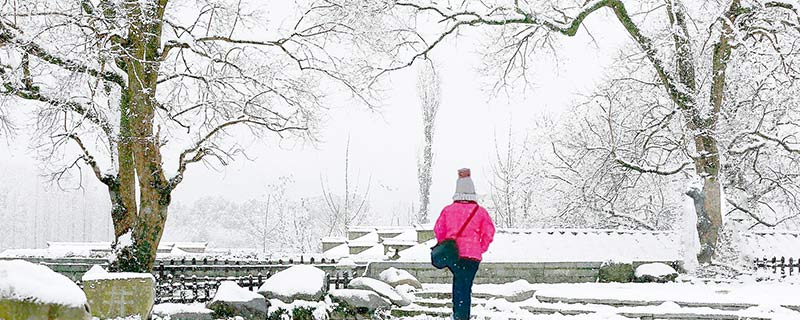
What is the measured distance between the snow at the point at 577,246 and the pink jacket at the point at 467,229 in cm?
870

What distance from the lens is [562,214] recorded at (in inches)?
1003

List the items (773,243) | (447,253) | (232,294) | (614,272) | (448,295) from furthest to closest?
(773,243)
(614,272)
(448,295)
(232,294)
(447,253)

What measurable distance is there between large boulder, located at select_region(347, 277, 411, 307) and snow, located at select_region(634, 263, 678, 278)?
566cm

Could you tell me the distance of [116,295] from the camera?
31.6ft

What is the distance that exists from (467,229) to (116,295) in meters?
4.82

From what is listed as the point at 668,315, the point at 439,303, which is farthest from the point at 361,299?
the point at 668,315

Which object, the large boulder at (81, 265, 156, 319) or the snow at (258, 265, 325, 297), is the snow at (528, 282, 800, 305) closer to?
the snow at (258, 265, 325, 297)

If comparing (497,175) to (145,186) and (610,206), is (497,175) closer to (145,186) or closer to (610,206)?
(610,206)

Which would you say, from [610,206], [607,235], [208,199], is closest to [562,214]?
[610,206]

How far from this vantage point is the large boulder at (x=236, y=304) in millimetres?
11016

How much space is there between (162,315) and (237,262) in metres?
4.00

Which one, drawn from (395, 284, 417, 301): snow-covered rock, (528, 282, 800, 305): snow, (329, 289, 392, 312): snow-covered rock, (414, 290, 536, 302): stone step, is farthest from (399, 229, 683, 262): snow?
(329, 289, 392, 312): snow-covered rock

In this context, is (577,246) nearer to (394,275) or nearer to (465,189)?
(394,275)

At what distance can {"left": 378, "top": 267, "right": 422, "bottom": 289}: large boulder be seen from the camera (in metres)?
13.7
